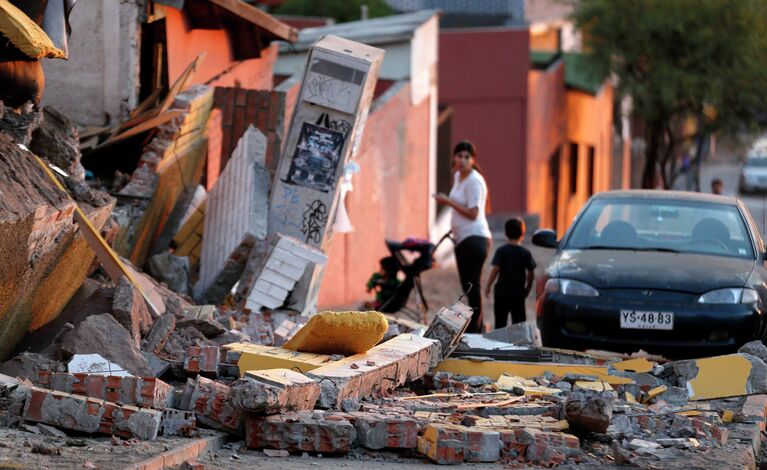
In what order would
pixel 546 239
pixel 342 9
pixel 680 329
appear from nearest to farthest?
pixel 680 329, pixel 546 239, pixel 342 9

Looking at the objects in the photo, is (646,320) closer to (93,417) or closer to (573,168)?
(93,417)

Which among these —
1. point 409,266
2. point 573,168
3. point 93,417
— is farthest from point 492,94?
point 93,417

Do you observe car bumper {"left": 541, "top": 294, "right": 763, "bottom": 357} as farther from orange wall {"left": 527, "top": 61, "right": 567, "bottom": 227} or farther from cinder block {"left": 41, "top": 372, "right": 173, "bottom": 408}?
orange wall {"left": 527, "top": 61, "right": 567, "bottom": 227}

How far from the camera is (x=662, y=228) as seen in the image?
11578 millimetres

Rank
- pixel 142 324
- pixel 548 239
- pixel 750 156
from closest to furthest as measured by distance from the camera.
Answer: pixel 142 324 < pixel 548 239 < pixel 750 156

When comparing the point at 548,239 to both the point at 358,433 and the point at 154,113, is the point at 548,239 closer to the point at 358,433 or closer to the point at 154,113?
the point at 154,113

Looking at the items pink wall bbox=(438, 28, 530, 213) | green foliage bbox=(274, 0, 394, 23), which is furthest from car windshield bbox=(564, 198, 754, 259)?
green foliage bbox=(274, 0, 394, 23)

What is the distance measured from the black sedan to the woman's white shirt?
0.77 meters

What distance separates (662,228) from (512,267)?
1311 millimetres

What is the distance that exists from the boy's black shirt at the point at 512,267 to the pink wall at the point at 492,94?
14162mm

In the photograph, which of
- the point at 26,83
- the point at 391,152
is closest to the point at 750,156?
the point at 391,152

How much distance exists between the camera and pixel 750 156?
51.9m

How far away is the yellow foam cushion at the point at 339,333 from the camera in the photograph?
7.81 meters

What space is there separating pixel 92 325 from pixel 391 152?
1182 centimetres
